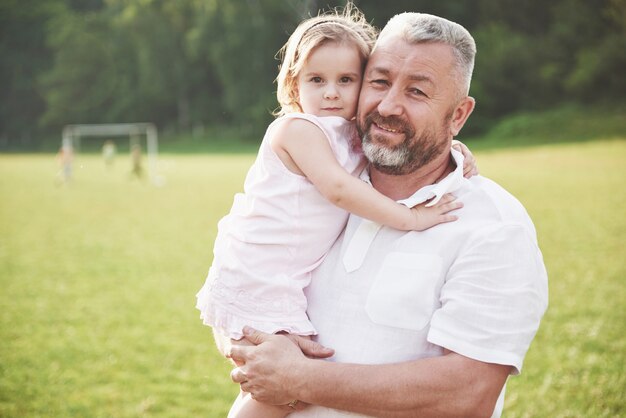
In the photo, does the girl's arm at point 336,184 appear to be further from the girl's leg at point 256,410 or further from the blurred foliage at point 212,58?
the blurred foliage at point 212,58

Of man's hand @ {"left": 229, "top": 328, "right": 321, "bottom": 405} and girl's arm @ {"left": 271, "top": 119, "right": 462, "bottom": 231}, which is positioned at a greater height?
girl's arm @ {"left": 271, "top": 119, "right": 462, "bottom": 231}

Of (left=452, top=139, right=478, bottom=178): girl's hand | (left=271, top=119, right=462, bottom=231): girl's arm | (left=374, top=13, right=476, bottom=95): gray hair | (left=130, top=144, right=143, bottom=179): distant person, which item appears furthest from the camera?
(left=130, top=144, right=143, bottom=179): distant person

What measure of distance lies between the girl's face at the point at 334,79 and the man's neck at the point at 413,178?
0.31 m

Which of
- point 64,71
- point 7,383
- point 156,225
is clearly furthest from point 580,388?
point 64,71

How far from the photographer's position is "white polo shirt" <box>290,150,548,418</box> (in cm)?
188

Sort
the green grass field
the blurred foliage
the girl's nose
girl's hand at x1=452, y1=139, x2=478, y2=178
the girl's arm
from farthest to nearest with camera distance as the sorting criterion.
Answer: the blurred foliage < the green grass field < the girl's nose < girl's hand at x1=452, y1=139, x2=478, y2=178 < the girl's arm

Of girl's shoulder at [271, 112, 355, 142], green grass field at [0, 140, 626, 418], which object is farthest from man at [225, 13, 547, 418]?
green grass field at [0, 140, 626, 418]

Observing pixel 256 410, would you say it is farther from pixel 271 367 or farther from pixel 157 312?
pixel 157 312

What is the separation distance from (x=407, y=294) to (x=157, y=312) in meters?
5.91

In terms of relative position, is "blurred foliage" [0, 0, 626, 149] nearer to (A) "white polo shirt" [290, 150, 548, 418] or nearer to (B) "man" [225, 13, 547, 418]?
(B) "man" [225, 13, 547, 418]

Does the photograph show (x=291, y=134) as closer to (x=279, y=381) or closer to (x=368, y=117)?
(x=368, y=117)

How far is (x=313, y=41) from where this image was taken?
8.21 feet

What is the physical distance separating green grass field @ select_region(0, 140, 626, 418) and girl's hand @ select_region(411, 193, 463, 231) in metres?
3.23

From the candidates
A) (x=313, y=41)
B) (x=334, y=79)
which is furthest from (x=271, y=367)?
(x=313, y=41)
